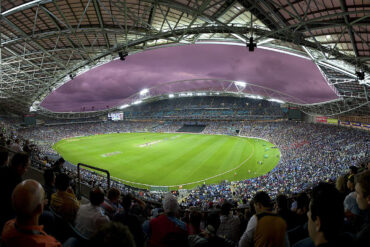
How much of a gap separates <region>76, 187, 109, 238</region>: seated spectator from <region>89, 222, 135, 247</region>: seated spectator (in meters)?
1.96

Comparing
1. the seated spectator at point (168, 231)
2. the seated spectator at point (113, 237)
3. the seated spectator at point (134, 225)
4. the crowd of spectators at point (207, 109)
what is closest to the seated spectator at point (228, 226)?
the seated spectator at point (168, 231)

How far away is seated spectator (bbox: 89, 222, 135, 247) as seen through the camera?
132cm

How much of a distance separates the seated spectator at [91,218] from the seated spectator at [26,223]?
1.31 metres

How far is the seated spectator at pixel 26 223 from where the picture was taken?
170cm

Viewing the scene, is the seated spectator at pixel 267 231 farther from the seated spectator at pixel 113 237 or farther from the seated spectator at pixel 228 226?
the seated spectator at pixel 113 237

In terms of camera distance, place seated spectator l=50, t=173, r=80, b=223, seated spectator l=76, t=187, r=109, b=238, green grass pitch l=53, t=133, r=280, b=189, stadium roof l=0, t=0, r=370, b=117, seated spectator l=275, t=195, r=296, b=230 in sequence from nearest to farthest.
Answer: seated spectator l=76, t=187, r=109, b=238 < seated spectator l=50, t=173, r=80, b=223 < seated spectator l=275, t=195, r=296, b=230 < stadium roof l=0, t=0, r=370, b=117 < green grass pitch l=53, t=133, r=280, b=189

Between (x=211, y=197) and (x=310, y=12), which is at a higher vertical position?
(x=310, y=12)

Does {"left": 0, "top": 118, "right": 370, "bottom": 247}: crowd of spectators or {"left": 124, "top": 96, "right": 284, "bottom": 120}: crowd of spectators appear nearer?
{"left": 0, "top": 118, "right": 370, "bottom": 247}: crowd of spectators

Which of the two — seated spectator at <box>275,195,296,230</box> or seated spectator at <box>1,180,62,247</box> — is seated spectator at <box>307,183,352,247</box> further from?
seated spectator at <box>1,180,62,247</box>

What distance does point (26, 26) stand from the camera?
1579 centimetres

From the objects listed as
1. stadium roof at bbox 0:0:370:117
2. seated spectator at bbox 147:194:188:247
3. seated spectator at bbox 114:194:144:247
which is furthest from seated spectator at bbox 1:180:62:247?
stadium roof at bbox 0:0:370:117

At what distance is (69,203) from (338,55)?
64.6 ft

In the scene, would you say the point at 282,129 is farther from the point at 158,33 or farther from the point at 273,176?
the point at 158,33

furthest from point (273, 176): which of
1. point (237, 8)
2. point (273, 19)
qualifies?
point (237, 8)
